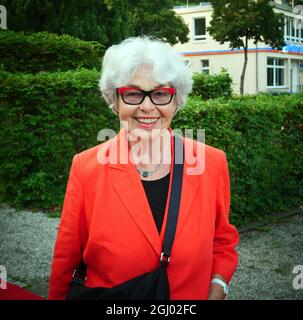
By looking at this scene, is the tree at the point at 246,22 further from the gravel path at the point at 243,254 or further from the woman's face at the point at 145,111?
the woman's face at the point at 145,111

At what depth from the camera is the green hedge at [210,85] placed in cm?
965

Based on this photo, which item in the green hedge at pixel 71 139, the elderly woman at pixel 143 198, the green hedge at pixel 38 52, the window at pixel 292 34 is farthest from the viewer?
the window at pixel 292 34

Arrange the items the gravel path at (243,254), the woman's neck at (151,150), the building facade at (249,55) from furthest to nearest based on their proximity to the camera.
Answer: the building facade at (249,55), the gravel path at (243,254), the woman's neck at (151,150)

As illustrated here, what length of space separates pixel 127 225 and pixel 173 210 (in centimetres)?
21

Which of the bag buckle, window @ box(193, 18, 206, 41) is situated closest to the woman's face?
the bag buckle

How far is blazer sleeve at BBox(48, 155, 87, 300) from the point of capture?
6.45 ft

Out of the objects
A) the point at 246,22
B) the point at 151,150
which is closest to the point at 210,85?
the point at 151,150

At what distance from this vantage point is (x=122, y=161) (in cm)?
206

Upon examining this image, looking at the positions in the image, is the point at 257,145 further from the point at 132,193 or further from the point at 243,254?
the point at 132,193

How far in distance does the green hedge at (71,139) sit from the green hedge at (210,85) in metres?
2.96

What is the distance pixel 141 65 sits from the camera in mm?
2018

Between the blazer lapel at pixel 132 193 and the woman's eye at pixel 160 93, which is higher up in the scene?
the woman's eye at pixel 160 93

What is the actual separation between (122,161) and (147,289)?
1.95 feet

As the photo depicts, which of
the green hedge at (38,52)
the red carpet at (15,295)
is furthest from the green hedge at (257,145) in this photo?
the green hedge at (38,52)
